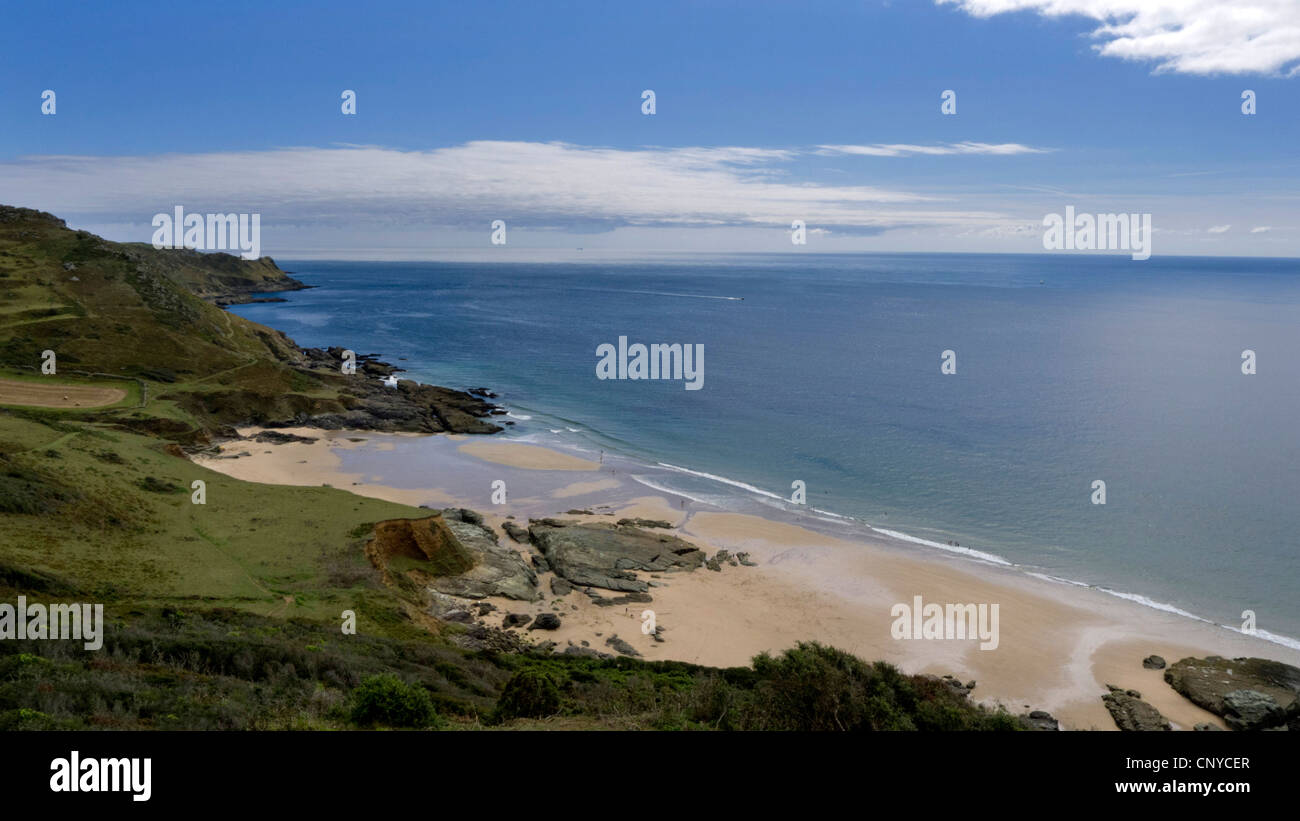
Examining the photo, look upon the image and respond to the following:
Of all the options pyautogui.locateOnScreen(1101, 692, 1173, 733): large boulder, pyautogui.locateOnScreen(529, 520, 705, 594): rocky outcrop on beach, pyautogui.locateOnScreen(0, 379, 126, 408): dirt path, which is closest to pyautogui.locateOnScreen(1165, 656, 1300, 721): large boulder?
pyautogui.locateOnScreen(1101, 692, 1173, 733): large boulder

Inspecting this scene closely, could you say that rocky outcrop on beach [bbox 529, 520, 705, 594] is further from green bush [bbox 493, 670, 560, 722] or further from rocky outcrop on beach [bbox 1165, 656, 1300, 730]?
rocky outcrop on beach [bbox 1165, 656, 1300, 730]

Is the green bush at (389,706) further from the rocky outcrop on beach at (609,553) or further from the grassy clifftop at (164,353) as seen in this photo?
the grassy clifftop at (164,353)

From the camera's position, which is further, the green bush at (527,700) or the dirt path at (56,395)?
the dirt path at (56,395)

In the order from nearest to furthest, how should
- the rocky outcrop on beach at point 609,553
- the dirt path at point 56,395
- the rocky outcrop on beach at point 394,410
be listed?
the rocky outcrop on beach at point 609,553
the dirt path at point 56,395
the rocky outcrop on beach at point 394,410

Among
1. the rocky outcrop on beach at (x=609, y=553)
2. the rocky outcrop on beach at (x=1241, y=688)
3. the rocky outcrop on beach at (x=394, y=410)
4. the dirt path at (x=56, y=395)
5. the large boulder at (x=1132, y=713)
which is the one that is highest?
the dirt path at (x=56, y=395)

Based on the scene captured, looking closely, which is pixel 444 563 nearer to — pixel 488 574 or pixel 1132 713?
pixel 488 574

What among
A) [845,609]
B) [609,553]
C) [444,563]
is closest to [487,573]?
[444,563]

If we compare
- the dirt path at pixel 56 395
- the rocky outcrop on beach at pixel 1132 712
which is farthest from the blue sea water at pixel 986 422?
the dirt path at pixel 56 395

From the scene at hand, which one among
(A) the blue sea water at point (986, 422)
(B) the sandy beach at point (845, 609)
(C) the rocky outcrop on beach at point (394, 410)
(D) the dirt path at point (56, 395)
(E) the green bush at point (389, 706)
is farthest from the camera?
(C) the rocky outcrop on beach at point (394, 410)
